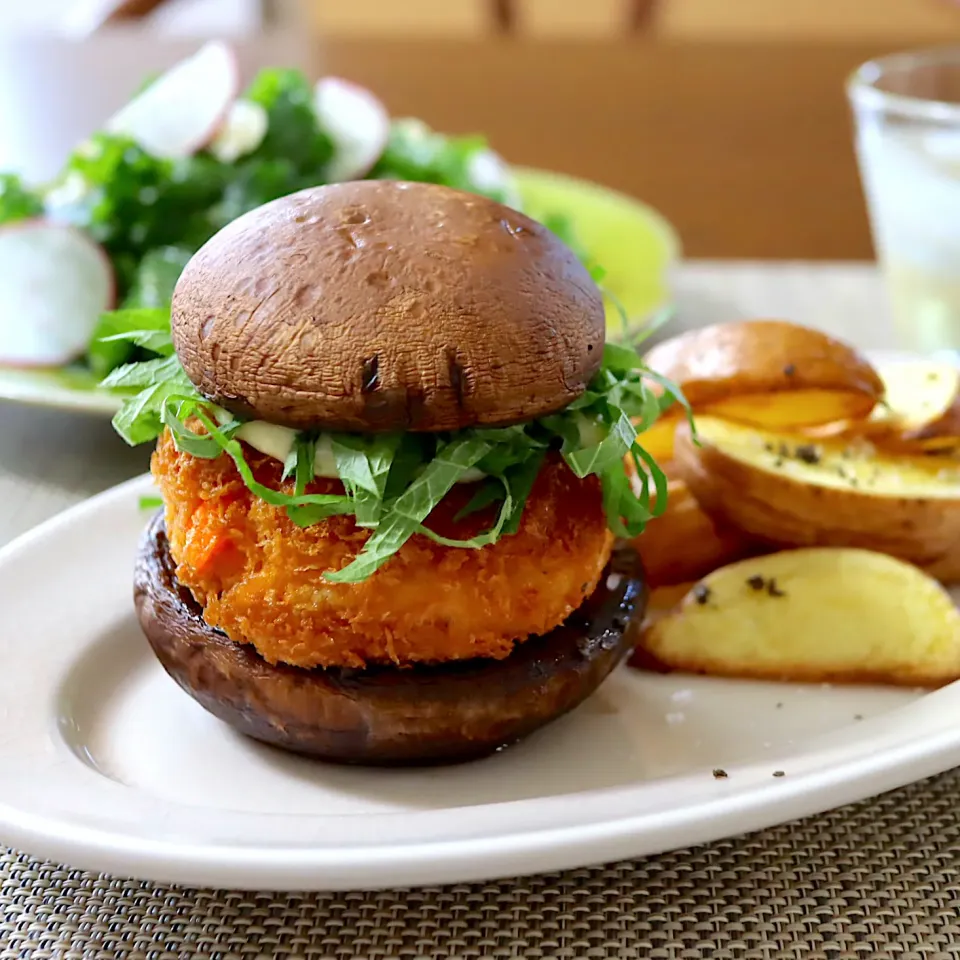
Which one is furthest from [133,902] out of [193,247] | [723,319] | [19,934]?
[723,319]

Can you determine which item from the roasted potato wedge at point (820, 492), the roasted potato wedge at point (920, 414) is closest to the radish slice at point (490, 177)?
the roasted potato wedge at point (920, 414)

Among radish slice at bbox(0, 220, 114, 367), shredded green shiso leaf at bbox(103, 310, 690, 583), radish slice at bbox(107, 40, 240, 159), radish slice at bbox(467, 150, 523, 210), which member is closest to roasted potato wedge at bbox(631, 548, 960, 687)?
shredded green shiso leaf at bbox(103, 310, 690, 583)

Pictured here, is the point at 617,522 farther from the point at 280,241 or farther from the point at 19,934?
the point at 19,934

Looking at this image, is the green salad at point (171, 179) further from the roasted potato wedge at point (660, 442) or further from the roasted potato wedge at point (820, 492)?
the roasted potato wedge at point (820, 492)

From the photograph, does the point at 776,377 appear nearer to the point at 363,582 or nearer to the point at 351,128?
the point at 363,582

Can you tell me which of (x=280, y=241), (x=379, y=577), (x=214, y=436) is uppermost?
(x=280, y=241)

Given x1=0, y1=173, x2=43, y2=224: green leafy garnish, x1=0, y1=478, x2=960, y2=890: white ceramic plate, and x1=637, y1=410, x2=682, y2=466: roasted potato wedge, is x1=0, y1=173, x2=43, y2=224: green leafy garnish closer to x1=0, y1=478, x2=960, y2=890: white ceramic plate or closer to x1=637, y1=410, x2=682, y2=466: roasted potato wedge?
x1=0, y1=478, x2=960, y2=890: white ceramic plate
